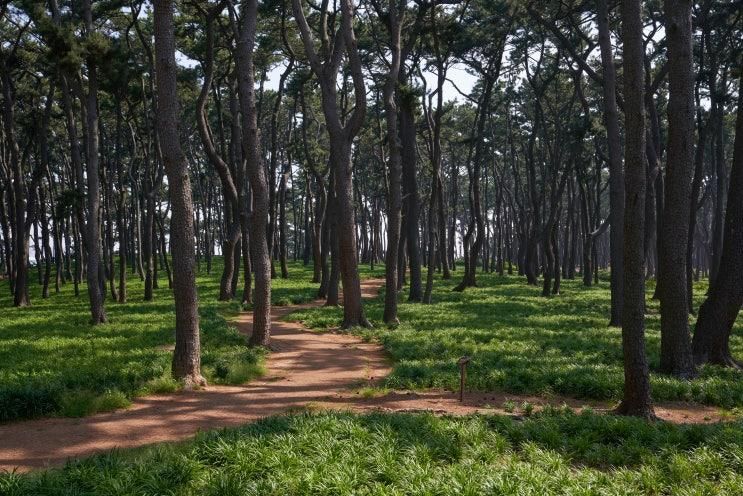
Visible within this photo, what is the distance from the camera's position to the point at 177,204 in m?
9.09

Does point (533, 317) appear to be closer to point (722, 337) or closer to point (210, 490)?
point (722, 337)

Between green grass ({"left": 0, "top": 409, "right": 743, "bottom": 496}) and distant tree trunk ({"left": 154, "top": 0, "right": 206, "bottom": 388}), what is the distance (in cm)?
292

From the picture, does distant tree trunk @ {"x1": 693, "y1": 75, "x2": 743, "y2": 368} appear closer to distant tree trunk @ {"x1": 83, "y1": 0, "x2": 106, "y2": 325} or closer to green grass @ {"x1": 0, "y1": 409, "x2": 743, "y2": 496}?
green grass @ {"x1": 0, "y1": 409, "x2": 743, "y2": 496}

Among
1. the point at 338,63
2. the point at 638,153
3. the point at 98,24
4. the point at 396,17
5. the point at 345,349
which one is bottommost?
the point at 345,349

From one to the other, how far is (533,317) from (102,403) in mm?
13183

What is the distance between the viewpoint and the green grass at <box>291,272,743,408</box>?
9.26 m

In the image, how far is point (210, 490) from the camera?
474cm

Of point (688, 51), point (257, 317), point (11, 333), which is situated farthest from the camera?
point (11, 333)

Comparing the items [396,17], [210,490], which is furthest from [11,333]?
[396,17]

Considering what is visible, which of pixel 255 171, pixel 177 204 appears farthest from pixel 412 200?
pixel 177 204

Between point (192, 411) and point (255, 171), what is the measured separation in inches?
239

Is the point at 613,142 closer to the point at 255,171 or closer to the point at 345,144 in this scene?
the point at 345,144

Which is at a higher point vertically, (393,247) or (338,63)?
(338,63)

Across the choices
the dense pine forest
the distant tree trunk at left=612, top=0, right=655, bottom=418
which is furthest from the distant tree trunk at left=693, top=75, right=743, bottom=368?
the distant tree trunk at left=612, top=0, right=655, bottom=418
